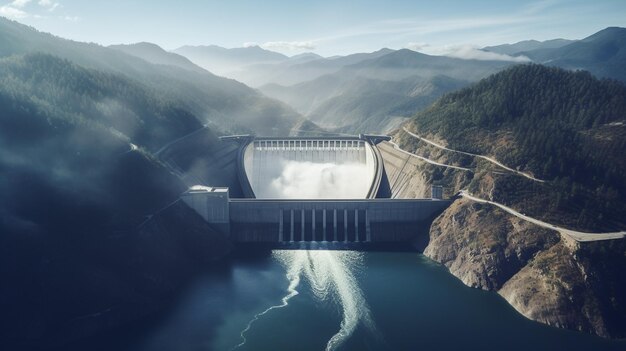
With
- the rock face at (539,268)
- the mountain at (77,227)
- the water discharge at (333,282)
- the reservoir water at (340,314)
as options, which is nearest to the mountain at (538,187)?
the rock face at (539,268)

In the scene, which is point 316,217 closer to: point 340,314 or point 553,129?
point 340,314

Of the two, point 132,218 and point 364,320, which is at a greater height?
point 132,218

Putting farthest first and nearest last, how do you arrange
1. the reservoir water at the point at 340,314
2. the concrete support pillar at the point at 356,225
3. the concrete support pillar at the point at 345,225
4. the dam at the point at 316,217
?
the concrete support pillar at the point at 356,225
the concrete support pillar at the point at 345,225
the dam at the point at 316,217
the reservoir water at the point at 340,314

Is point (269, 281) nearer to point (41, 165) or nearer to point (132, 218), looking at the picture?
point (132, 218)

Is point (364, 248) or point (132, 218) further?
point (364, 248)

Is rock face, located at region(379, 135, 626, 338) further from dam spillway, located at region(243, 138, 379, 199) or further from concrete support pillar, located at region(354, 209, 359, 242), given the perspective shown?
dam spillway, located at region(243, 138, 379, 199)

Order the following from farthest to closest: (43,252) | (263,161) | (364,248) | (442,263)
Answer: (263,161), (364,248), (442,263), (43,252)

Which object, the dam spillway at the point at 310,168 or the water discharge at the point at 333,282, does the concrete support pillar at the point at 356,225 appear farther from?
the dam spillway at the point at 310,168

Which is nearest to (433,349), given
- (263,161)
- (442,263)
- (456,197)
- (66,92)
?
(442,263)
